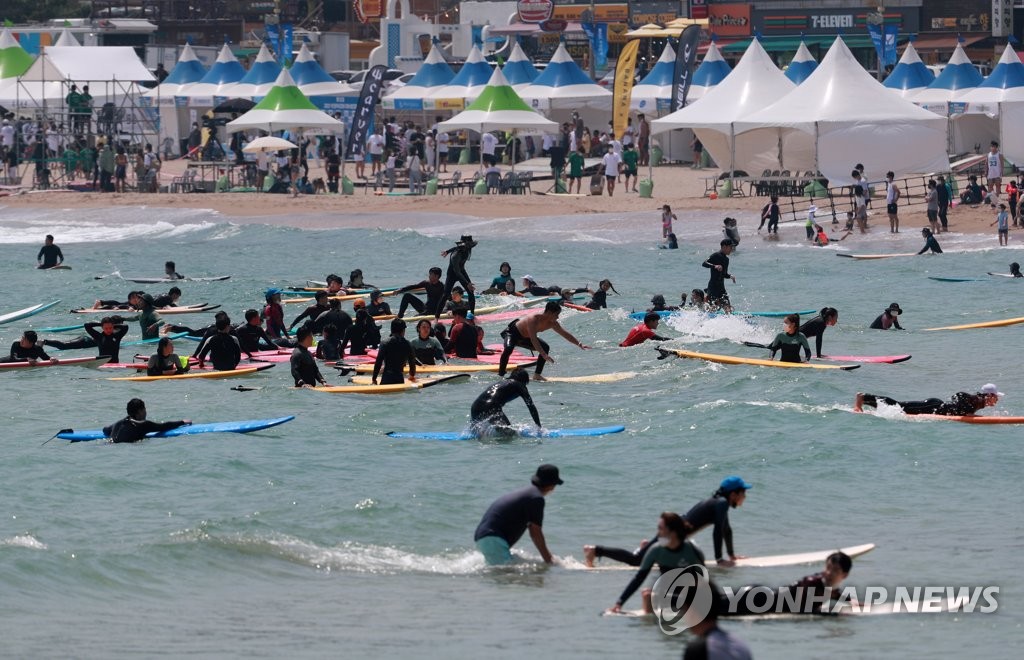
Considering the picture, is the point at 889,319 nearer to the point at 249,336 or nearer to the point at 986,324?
the point at 986,324

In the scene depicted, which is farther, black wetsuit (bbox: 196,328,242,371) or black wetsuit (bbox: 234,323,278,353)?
black wetsuit (bbox: 234,323,278,353)

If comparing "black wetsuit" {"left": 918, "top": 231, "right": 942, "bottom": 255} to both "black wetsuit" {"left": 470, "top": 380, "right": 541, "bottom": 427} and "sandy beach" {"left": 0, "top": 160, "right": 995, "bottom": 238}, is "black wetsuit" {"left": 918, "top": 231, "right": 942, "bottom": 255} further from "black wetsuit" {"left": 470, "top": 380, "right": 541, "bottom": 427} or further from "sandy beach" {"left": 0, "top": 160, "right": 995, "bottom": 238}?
"black wetsuit" {"left": 470, "top": 380, "right": 541, "bottom": 427}

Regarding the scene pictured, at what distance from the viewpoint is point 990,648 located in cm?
1009

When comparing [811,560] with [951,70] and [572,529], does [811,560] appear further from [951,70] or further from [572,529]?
[951,70]

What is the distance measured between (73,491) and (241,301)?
1462cm

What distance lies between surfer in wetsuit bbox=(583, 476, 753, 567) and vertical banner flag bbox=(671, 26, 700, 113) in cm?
3164

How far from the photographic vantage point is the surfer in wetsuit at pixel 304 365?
18484 millimetres

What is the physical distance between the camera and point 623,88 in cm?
4184

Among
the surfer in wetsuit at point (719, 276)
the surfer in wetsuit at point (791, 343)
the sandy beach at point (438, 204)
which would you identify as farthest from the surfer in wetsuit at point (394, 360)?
the sandy beach at point (438, 204)

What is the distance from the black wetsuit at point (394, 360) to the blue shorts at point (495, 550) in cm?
652

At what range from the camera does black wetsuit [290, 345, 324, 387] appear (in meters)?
18.6

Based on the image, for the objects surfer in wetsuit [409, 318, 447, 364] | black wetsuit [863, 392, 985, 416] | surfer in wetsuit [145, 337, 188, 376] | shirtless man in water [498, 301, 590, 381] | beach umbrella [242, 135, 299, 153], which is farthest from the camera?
beach umbrella [242, 135, 299, 153]

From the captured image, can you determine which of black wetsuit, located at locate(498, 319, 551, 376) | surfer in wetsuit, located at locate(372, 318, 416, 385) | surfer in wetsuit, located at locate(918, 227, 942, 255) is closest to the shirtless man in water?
black wetsuit, located at locate(498, 319, 551, 376)

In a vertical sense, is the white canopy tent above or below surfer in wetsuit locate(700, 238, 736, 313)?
above
